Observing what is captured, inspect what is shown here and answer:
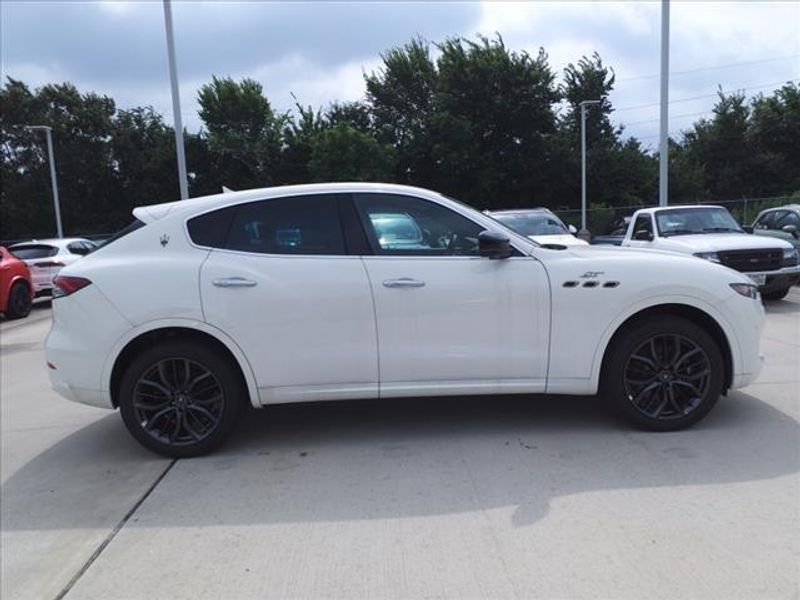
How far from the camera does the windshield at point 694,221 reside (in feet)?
36.9

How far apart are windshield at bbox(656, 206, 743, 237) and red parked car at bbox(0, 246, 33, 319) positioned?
12.0m

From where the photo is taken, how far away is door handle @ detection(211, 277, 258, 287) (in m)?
4.62

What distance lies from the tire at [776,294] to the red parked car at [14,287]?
13666mm

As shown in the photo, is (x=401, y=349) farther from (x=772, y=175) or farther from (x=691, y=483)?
(x=772, y=175)

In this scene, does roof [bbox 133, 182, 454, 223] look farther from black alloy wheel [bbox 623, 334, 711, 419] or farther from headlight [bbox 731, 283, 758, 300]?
headlight [bbox 731, 283, 758, 300]

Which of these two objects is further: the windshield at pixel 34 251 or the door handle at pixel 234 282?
the windshield at pixel 34 251

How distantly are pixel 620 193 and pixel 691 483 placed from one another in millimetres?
45318

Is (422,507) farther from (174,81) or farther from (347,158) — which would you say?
(347,158)

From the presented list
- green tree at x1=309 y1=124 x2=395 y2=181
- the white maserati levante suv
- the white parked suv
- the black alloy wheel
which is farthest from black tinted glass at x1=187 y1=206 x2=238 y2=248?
green tree at x1=309 y1=124 x2=395 y2=181

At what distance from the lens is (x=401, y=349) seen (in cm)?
467

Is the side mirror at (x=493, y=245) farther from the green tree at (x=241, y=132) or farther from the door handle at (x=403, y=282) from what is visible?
the green tree at (x=241, y=132)

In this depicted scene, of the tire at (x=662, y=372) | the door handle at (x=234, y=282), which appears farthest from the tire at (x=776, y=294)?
the door handle at (x=234, y=282)

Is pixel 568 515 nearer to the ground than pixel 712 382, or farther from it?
nearer to the ground

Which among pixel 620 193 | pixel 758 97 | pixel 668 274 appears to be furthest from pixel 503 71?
pixel 668 274
